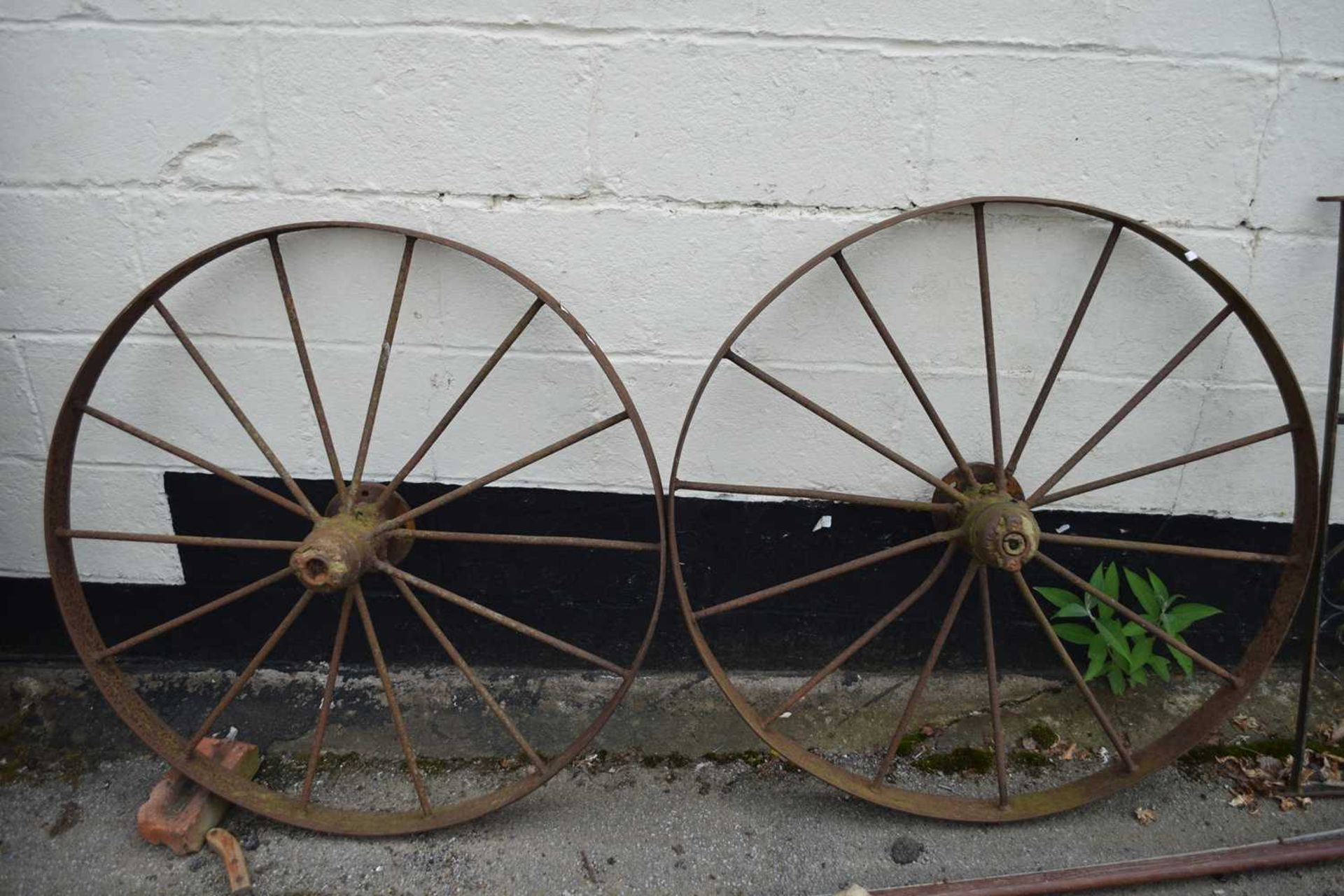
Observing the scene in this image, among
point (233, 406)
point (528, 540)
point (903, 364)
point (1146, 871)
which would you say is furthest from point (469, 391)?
point (1146, 871)

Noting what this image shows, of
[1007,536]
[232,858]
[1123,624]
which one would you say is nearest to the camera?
[1007,536]

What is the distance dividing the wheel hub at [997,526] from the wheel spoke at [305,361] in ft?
4.14

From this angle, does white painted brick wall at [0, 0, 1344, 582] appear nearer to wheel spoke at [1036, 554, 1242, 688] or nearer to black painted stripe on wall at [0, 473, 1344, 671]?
black painted stripe on wall at [0, 473, 1344, 671]

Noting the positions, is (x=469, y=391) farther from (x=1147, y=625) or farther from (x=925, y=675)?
(x=1147, y=625)

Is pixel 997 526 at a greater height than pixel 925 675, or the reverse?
pixel 997 526

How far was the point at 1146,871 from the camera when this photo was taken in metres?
1.63

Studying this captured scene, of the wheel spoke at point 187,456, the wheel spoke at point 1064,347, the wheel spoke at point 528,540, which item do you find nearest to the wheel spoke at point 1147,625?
the wheel spoke at point 1064,347

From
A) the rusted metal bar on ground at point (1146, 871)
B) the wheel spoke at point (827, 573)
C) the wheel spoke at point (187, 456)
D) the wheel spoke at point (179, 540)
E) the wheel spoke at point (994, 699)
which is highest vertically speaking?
the wheel spoke at point (187, 456)

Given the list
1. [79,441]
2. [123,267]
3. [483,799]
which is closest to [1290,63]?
[483,799]

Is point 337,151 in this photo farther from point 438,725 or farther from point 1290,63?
point 1290,63

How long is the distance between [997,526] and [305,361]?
4.57 ft

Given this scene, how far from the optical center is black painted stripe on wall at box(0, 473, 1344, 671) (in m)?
1.95

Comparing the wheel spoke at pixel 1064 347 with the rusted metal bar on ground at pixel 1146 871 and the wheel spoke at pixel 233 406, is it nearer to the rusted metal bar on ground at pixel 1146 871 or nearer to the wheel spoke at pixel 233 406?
the rusted metal bar on ground at pixel 1146 871

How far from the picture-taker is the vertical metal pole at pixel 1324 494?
5.44 feet
